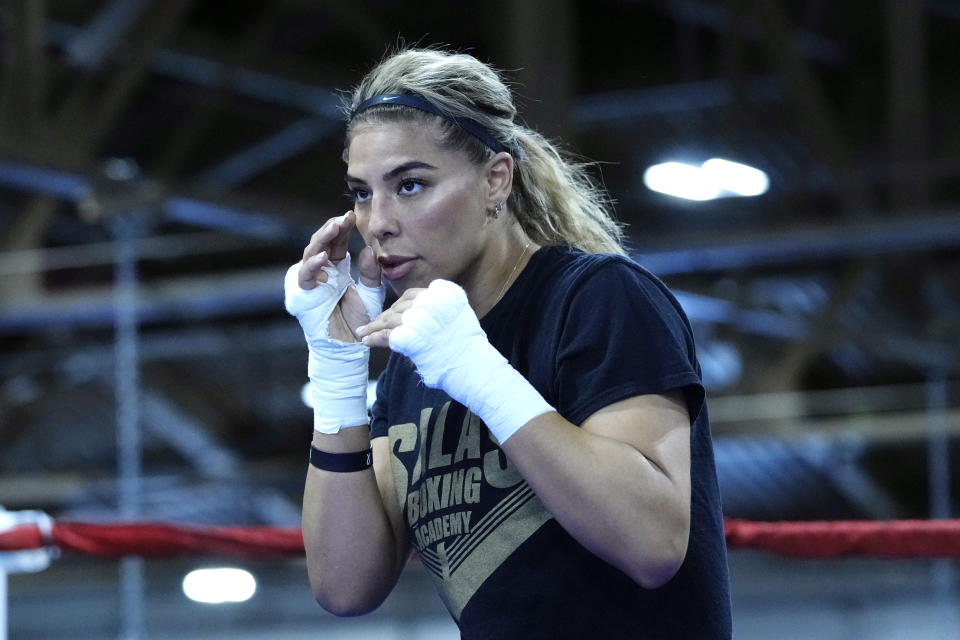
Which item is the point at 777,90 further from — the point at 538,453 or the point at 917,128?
the point at 538,453

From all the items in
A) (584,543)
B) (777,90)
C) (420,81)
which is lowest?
(584,543)

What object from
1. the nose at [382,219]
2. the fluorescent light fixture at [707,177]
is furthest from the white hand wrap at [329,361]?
the fluorescent light fixture at [707,177]

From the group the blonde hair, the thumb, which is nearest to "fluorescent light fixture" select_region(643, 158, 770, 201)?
the blonde hair

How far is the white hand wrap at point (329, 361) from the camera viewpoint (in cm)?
154

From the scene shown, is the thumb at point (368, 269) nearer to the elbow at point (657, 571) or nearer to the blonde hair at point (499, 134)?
the blonde hair at point (499, 134)

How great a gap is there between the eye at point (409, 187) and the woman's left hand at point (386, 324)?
119 mm

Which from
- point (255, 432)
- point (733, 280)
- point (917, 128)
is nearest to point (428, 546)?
point (917, 128)

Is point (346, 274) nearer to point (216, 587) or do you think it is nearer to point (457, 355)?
point (457, 355)

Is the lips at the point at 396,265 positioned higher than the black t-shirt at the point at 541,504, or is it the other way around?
the lips at the point at 396,265

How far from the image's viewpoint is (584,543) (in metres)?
1.25

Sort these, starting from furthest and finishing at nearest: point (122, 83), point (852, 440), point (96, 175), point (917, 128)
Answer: point (852, 440), point (917, 128), point (122, 83), point (96, 175)

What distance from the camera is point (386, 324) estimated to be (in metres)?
1.36

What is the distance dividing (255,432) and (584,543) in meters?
10.3

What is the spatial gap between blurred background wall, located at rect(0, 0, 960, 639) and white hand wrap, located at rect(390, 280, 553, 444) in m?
2.33
